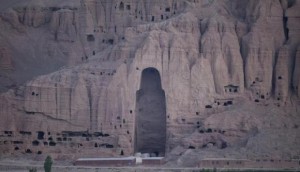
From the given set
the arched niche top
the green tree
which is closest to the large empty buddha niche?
the arched niche top

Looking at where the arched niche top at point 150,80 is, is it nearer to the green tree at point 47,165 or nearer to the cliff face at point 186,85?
the cliff face at point 186,85

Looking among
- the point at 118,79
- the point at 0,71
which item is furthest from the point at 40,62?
the point at 118,79

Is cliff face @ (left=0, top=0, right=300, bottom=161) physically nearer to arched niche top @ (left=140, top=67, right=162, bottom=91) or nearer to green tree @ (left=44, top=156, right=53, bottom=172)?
arched niche top @ (left=140, top=67, right=162, bottom=91)

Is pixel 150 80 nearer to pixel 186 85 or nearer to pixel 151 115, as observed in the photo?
pixel 151 115

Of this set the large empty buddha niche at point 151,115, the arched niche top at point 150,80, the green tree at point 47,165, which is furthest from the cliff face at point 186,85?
the green tree at point 47,165

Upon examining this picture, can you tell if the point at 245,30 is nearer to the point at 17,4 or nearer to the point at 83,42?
the point at 83,42

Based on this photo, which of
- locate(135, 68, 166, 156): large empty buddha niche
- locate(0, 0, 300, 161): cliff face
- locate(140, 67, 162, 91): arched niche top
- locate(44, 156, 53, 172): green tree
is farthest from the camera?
locate(140, 67, 162, 91): arched niche top

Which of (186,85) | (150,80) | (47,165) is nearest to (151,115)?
(150,80)
